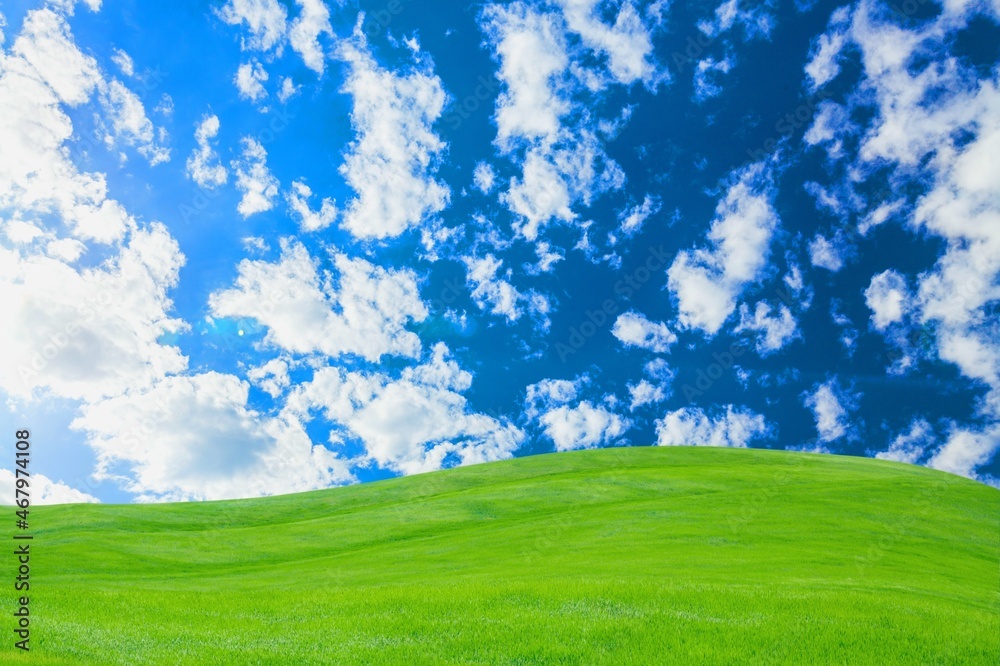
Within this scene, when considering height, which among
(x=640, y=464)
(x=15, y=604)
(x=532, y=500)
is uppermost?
(x=640, y=464)

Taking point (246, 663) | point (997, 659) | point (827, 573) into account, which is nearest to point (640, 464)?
point (827, 573)

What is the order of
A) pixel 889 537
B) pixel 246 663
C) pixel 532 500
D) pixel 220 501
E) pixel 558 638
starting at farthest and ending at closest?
pixel 220 501
pixel 532 500
pixel 889 537
pixel 558 638
pixel 246 663

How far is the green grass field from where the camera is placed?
50.4 feet

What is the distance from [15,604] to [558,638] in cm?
1768

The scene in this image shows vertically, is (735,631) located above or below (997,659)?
above

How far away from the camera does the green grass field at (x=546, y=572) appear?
15.4 meters

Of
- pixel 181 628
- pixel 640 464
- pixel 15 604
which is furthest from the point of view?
pixel 640 464

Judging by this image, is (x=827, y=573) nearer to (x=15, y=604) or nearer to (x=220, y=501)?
(x=15, y=604)

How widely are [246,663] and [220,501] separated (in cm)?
5745

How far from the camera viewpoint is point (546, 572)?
1057 inches

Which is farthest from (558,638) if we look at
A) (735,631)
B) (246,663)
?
(246,663)

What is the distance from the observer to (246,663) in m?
13.9

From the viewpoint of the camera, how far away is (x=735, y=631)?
15883 millimetres

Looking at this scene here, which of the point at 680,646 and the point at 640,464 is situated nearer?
the point at 680,646
